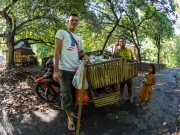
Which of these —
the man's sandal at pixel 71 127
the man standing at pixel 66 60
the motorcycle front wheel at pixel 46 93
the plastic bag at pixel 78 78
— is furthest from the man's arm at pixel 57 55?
the motorcycle front wheel at pixel 46 93

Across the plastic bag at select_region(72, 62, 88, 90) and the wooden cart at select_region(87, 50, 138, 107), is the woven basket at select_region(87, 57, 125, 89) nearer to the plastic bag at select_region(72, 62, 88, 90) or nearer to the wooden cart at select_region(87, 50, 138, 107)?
the wooden cart at select_region(87, 50, 138, 107)

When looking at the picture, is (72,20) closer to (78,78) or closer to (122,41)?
(78,78)

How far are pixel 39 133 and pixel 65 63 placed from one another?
150 cm

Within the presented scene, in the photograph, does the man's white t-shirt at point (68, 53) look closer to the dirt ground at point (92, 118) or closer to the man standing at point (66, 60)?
the man standing at point (66, 60)

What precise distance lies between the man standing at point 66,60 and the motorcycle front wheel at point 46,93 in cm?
133

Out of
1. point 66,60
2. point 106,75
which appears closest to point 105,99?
point 106,75

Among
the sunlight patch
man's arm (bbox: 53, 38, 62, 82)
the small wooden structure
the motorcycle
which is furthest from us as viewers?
the small wooden structure

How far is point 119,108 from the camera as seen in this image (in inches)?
183

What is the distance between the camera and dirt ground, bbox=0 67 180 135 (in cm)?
362

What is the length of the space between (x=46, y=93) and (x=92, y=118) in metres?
1.55

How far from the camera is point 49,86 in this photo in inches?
186

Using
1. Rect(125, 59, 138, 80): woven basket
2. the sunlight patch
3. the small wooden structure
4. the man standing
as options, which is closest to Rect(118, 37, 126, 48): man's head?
Rect(125, 59, 138, 80): woven basket

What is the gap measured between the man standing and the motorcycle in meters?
1.23

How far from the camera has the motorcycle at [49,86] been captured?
4.68m
